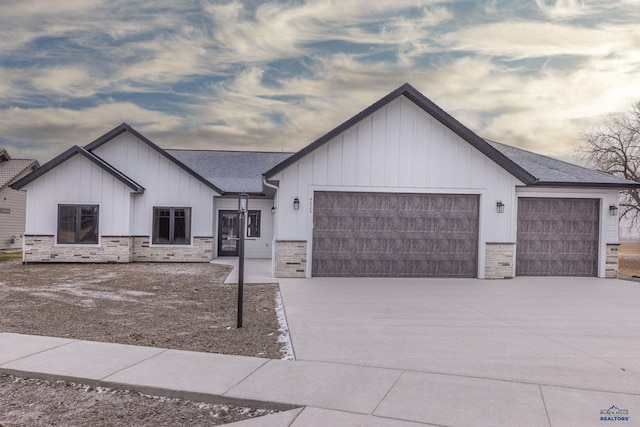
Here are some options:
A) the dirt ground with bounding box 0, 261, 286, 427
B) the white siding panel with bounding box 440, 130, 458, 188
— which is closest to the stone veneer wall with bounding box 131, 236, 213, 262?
the dirt ground with bounding box 0, 261, 286, 427

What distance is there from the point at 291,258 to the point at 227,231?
7.96 m

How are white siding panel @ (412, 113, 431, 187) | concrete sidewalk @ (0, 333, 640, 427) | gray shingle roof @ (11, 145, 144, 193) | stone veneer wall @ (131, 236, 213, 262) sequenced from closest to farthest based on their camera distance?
concrete sidewalk @ (0, 333, 640, 427), white siding panel @ (412, 113, 431, 187), gray shingle roof @ (11, 145, 144, 193), stone veneer wall @ (131, 236, 213, 262)

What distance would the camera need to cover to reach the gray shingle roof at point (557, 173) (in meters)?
15.1

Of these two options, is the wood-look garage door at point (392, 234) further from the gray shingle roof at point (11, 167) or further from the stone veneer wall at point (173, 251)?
the gray shingle roof at point (11, 167)

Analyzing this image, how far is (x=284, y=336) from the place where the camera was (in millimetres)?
7164

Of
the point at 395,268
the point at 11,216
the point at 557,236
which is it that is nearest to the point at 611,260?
the point at 557,236

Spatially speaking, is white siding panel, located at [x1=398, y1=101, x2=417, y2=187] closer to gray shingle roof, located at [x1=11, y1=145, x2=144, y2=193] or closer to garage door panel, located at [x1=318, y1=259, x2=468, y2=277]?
garage door panel, located at [x1=318, y1=259, x2=468, y2=277]

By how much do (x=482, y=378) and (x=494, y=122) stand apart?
1672 cm

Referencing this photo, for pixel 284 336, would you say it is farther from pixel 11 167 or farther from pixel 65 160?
pixel 11 167

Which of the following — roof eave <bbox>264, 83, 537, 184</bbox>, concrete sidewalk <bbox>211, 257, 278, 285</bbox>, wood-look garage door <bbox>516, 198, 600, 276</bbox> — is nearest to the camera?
concrete sidewalk <bbox>211, 257, 278, 285</bbox>

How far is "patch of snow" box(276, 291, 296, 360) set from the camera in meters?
6.10

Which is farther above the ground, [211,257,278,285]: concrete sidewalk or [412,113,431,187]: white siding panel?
[412,113,431,187]: white siding panel

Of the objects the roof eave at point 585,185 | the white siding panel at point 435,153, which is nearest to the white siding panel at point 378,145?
the white siding panel at point 435,153

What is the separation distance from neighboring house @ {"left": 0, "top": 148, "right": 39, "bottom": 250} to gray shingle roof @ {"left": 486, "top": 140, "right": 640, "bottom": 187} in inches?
1036
